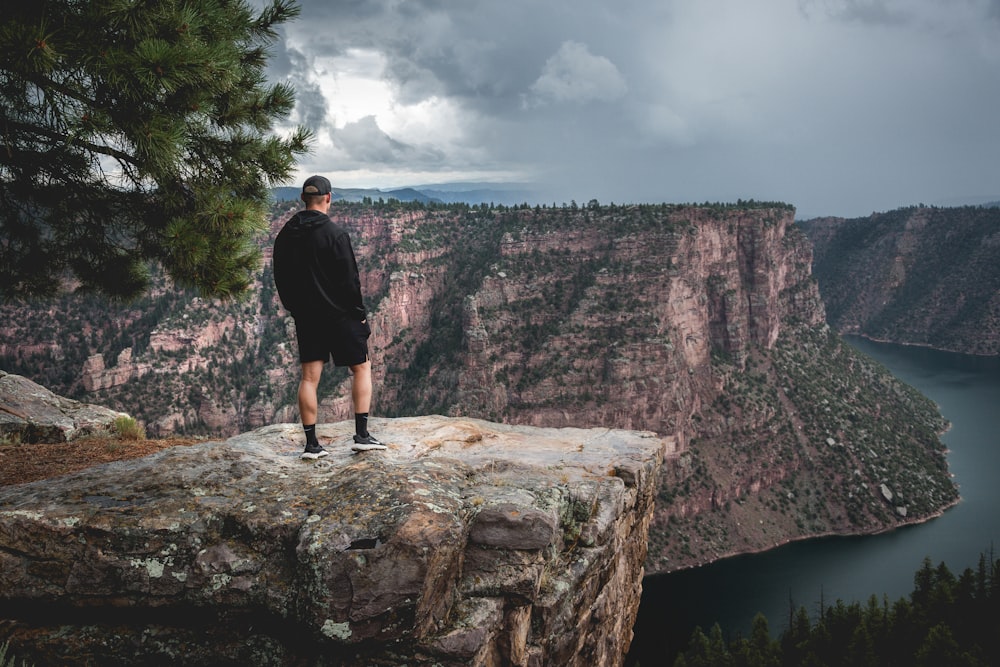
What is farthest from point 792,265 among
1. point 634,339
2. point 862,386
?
point 634,339

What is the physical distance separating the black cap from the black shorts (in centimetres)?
148

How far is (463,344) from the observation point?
77812 mm

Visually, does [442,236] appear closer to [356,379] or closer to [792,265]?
[792,265]

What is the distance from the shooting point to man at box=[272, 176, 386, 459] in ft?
23.9

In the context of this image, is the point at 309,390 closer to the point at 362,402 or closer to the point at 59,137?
the point at 362,402

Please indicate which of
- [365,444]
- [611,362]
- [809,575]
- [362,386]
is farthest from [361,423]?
[611,362]

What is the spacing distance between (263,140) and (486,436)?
214 inches

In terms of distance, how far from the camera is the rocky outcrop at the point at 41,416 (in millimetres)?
11000

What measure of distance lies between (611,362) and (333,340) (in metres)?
66.6

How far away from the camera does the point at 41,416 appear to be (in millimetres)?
11711

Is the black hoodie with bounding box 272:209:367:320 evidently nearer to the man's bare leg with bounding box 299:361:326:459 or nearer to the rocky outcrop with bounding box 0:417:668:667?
the man's bare leg with bounding box 299:361:326:459

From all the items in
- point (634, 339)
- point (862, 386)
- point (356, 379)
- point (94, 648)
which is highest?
point (356, 379)

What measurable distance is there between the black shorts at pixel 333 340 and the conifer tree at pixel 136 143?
157 cm

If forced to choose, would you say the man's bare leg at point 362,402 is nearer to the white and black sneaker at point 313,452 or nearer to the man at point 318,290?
the man at point 318,290
